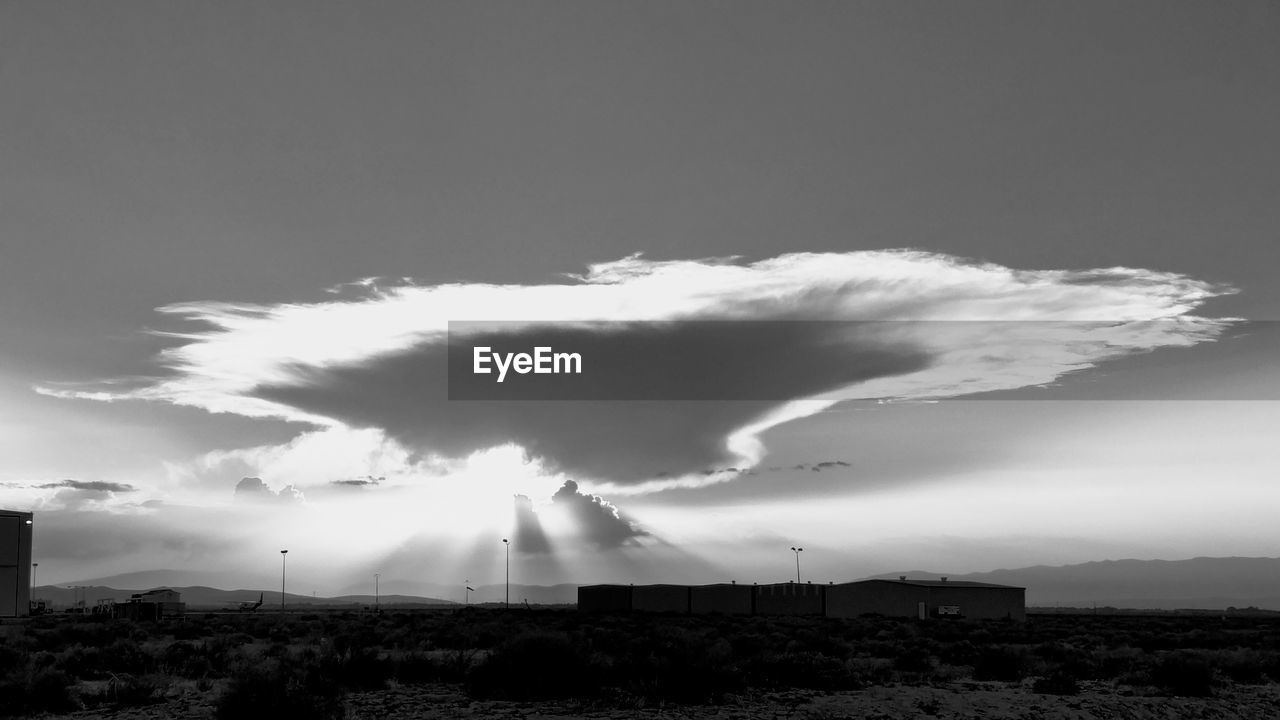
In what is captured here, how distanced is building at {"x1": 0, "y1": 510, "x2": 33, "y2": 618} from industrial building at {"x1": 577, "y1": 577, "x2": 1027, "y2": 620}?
5142 centimetres

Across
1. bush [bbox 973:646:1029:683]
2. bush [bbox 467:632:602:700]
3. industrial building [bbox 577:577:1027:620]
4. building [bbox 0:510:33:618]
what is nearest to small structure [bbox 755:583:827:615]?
industrial building [bbox 577:577:1027:620]

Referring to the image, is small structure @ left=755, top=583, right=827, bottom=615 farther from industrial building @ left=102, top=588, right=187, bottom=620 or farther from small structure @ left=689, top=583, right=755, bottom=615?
industrial building @ left=102, top=588, right=187, bottom=620

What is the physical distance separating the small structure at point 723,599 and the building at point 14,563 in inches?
2175

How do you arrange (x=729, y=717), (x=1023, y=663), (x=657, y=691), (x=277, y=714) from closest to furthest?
(x=277, y=714) < (x=729, y=717) < (x=657, y=691) < (x=1023, y=663)

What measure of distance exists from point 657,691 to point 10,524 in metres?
75.6

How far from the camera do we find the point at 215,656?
3212cm

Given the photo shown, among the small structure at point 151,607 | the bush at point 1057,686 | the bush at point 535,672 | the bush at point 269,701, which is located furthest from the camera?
the small structure at point 151,607

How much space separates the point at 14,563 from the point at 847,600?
215 ft

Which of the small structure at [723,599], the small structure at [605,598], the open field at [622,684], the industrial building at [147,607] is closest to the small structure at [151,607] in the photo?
the industrial building at [147,607]

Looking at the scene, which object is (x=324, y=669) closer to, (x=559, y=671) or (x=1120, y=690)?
(x=559, y=671)

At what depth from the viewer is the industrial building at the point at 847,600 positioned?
87250 millimetres

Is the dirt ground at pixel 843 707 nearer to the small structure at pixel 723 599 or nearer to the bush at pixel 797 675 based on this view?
the bush at pixel 797 675

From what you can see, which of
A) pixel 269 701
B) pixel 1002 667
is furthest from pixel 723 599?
pixel 269 701

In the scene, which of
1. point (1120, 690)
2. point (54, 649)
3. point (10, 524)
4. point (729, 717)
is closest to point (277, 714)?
A: point (729, 717)
